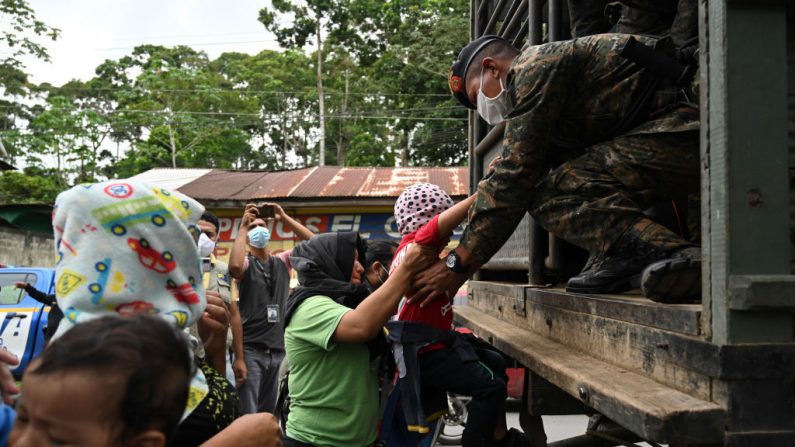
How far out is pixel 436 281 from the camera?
279cm

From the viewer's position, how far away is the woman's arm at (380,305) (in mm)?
2594

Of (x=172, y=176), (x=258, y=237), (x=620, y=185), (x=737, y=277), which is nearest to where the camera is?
(x=737, y=277)

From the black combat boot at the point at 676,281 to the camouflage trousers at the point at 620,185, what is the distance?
58 cm

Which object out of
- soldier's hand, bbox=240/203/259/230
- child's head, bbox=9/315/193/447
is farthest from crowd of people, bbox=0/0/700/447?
soldier's hand, bbox=240/203/259/230

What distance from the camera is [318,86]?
29828 mm

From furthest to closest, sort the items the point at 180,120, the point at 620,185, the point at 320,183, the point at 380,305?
the point at 180,120 → the point at 320,183 → the point at 380,305 → the point at 620,185

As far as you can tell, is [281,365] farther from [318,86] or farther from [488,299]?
[318,86]

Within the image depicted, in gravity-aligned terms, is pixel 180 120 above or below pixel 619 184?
above

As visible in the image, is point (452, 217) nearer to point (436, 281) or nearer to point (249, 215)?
point (436, 281)

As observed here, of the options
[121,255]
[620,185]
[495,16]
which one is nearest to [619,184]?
[620,185]

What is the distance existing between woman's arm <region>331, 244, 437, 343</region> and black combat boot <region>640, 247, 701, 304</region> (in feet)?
3.50

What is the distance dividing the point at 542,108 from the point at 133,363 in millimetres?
1800

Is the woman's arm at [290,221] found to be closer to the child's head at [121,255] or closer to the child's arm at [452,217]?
the child's arm at [452,217]

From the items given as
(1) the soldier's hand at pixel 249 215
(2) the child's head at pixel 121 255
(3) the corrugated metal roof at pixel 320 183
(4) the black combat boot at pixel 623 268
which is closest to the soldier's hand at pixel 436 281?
(4) the black combat boot at pixel 623 268
